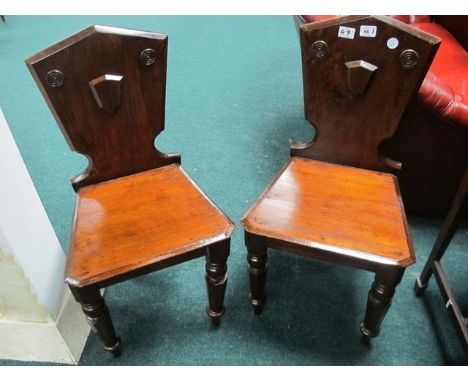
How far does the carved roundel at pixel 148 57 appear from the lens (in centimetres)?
107

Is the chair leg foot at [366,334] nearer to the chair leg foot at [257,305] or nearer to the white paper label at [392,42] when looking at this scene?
the chair leg foot at [257,305]

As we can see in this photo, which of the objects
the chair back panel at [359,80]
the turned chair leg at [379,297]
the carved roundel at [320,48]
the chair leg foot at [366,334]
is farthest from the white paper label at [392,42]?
the chair leg foot at [366,334]

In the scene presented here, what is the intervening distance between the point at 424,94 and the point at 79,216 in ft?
3.46

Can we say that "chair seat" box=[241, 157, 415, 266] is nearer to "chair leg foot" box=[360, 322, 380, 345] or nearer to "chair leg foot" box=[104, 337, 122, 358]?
"chair leg foot" box=[360, 322, 380, 345]

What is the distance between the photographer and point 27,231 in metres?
1.05

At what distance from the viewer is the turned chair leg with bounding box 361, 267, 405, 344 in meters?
1.02

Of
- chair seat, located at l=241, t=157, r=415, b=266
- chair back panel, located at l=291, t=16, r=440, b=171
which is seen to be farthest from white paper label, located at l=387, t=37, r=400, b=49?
chair seat, located at l=241, t=157, r=415, b=266

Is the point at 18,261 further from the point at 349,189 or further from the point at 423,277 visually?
the point at 423,277

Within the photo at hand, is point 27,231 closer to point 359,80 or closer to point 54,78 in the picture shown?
point 54,78

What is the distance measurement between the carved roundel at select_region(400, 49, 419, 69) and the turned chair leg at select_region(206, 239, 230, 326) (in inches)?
25.2

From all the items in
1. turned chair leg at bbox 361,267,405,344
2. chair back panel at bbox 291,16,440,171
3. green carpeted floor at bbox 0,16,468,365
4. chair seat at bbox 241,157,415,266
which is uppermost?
chair back panel at bbox 291,16,440,171

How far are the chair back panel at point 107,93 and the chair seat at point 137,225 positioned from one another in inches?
2.7

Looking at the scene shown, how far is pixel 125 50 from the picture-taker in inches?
41.1

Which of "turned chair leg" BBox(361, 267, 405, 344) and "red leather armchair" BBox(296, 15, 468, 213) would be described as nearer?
"turned chair leg" BBox(361, 267, 405, 344)
